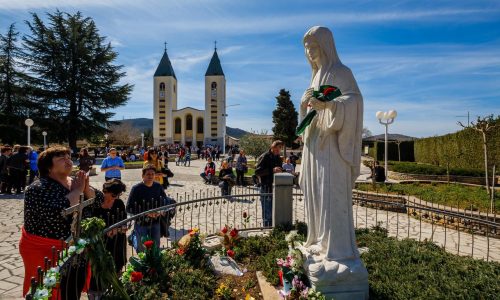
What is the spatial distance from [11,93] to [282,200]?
1661 inches

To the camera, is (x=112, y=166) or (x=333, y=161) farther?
Answer: (x=112, y=166)

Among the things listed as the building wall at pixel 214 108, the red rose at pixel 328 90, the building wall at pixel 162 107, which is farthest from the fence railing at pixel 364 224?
the building wall at pixel 162 107

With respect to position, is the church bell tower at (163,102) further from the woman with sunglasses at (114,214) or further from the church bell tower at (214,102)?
the woman with sunglasses at (114,214)

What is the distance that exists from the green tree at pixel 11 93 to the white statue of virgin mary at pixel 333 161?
136ft

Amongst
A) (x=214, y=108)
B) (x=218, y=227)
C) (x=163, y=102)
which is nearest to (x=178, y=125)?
(x=163, y=102)

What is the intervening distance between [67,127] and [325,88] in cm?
4038

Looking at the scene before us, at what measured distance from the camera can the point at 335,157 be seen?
3.53m

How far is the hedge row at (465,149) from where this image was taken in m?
15.7

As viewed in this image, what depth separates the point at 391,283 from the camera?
4039mm

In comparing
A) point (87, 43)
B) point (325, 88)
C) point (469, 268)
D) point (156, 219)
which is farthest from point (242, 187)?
point (87, 43)

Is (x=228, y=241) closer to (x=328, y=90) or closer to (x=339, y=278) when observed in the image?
(x=339, y=278)

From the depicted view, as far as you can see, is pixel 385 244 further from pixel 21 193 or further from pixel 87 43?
pixel 87 43

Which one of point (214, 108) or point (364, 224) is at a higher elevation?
point (214, 108)

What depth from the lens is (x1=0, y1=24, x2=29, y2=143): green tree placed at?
36.5 m
